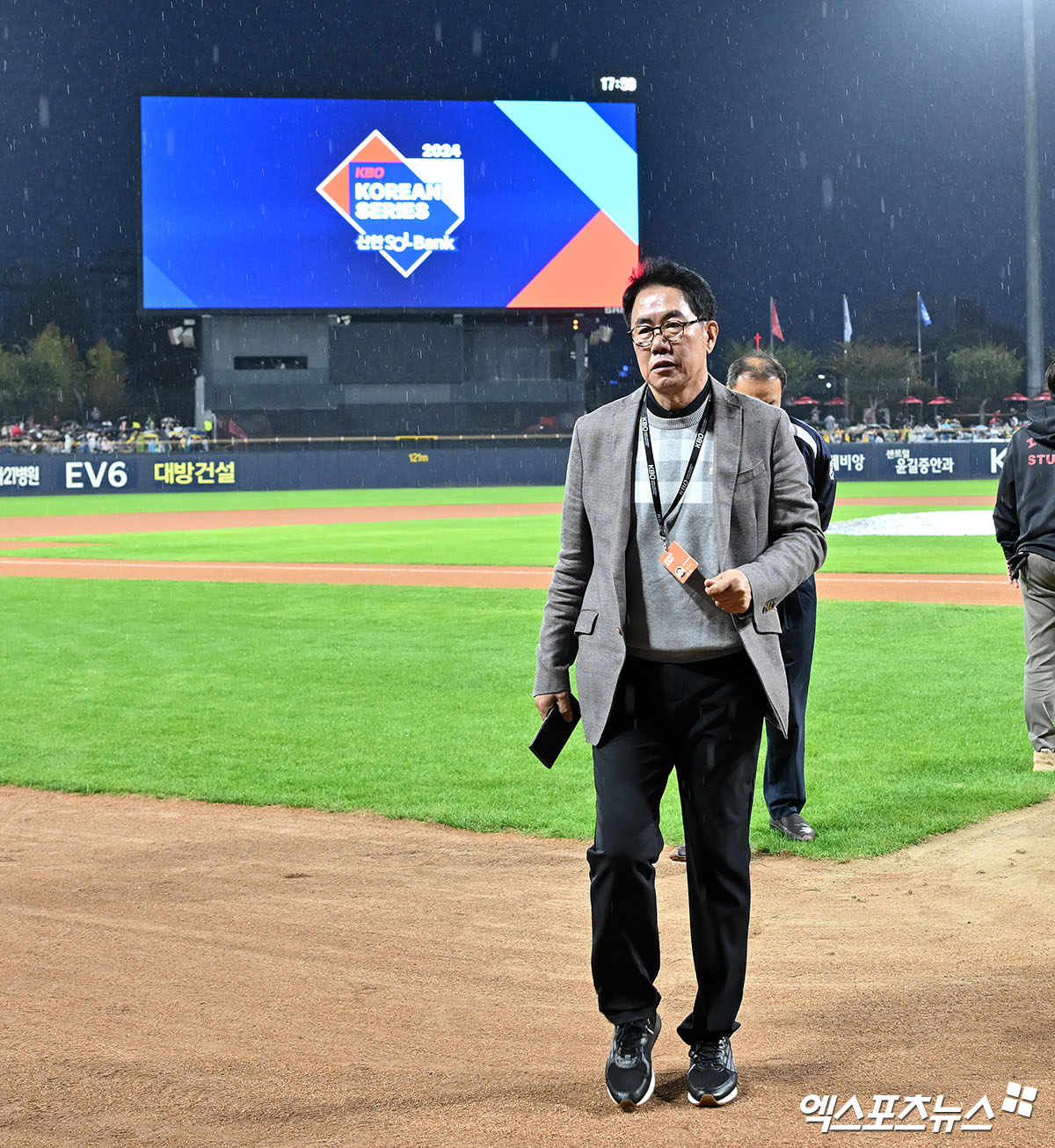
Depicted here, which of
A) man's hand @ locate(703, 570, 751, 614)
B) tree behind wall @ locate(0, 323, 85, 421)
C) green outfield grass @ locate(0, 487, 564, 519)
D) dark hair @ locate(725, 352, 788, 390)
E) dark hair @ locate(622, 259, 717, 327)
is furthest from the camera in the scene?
tree behind wall @ locate(0, 323, 85, 421)

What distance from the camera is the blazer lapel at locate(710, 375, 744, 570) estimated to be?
3.34 metres

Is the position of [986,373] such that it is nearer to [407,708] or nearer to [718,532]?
[407,708]

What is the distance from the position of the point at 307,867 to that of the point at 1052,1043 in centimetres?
308

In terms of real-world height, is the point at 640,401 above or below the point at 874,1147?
above

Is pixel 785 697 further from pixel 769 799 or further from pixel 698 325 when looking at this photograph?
pixel 769 799

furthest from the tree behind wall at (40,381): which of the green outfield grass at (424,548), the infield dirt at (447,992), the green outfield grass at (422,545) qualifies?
the infield dirt at (447,992)

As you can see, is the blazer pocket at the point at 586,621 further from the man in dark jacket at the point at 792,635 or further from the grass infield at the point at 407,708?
the grass infield at the point at 407,708

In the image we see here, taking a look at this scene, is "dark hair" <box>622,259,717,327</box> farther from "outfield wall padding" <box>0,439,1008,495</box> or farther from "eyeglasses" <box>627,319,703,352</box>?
"outfield wall padding" <box>0,439,1008,495</box>

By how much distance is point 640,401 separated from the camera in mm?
3494

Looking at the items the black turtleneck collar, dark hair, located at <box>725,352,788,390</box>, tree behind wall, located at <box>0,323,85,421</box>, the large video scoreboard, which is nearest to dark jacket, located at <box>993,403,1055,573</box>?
dark hair, located at <box>725,352,788,390</box>

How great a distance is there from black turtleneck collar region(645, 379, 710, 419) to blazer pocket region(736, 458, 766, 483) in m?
0.21

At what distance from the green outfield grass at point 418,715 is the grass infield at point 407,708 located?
0.08 ft

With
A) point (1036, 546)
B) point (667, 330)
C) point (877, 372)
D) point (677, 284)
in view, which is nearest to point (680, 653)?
point (667, 330)

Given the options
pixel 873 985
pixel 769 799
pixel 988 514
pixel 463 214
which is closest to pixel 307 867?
pixel 769 799
